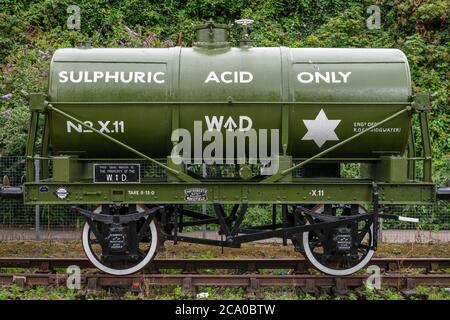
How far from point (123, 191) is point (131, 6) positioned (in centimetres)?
1252

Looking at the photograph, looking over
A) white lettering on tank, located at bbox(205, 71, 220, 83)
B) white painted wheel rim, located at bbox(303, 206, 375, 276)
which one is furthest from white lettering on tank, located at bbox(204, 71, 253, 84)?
white painted wheel rim, located at bbox(303, 206, 375, 276)

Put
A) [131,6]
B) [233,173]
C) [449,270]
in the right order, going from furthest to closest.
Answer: [131,6] → [233,173] → [449,270]

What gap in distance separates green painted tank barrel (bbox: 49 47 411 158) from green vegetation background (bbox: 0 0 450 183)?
6943 mm

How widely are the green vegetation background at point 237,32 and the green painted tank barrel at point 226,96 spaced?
6.94 meters

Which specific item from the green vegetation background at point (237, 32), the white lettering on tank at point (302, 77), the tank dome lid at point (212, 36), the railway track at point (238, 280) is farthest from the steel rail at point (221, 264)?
the green vegetation background at point (237, 32)

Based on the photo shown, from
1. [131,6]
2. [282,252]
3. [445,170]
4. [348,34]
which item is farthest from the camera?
[131,6]

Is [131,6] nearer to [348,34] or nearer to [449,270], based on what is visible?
[348,34]

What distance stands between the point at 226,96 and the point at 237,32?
1115cm

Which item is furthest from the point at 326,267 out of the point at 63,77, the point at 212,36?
the point at 63,77

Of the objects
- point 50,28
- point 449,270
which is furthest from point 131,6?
point 449,270

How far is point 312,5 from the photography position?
64.5 feet

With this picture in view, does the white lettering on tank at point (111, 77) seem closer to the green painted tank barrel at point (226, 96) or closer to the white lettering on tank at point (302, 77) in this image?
the green painted tank barrel at point (226, 96)

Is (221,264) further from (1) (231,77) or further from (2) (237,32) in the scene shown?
(2) (237,32)

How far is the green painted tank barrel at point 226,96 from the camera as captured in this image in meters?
8.26
